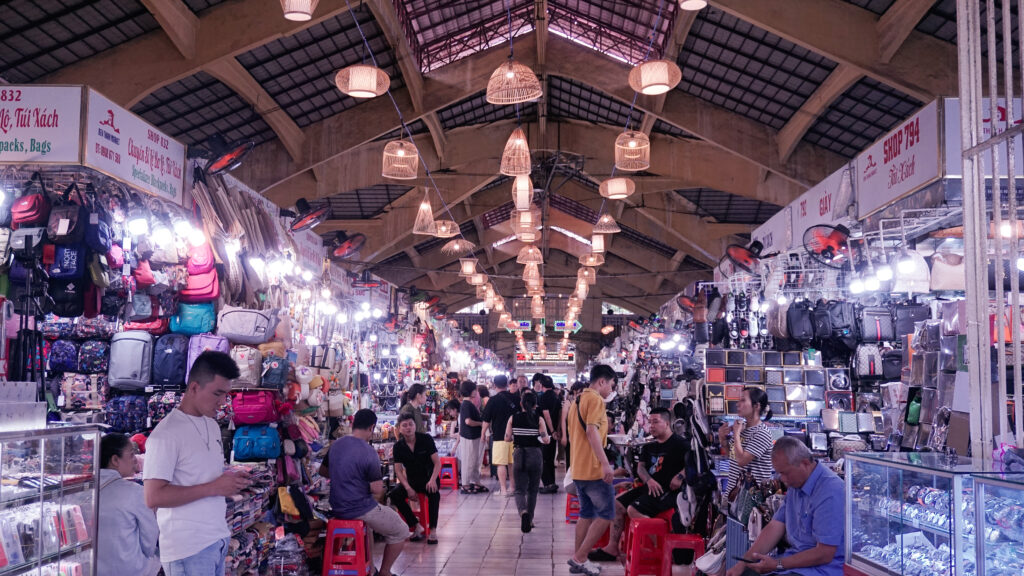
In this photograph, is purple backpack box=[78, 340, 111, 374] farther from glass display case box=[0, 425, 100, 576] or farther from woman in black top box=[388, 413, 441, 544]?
glass display case box=[0, 425, 100, 576]

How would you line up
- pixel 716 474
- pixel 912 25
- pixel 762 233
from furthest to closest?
pixel 762 233, pixel 912 25, pixel 716 474

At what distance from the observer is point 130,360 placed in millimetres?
6379

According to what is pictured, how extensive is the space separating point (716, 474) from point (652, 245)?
59.1 feet

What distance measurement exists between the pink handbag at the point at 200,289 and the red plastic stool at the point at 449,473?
231 inches

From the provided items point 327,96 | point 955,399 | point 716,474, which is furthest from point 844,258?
point 327,96

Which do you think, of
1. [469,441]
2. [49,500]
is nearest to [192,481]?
[49,500]

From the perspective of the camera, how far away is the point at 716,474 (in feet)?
23.0

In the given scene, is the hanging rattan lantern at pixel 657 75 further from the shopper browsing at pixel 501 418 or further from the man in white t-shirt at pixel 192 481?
the man in white t-shirt at pixel 192 481

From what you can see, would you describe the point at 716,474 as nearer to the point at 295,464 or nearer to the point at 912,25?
the point at 295,464

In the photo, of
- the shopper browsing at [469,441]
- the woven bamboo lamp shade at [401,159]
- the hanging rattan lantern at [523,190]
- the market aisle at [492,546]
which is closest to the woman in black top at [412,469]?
the market aisle at [492,546]

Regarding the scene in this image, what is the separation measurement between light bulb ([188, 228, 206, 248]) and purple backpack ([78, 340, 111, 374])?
105 cm

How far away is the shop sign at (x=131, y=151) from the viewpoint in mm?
5816

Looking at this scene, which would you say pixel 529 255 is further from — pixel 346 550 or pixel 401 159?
pixel 346 550

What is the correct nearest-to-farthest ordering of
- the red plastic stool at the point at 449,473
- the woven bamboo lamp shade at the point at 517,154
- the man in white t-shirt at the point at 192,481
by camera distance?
the man in white t-shirt at the point at 192,481 < the woven bamboo lamp shade at the point at 517,154 < the red plastic stool at the point at 449,473
